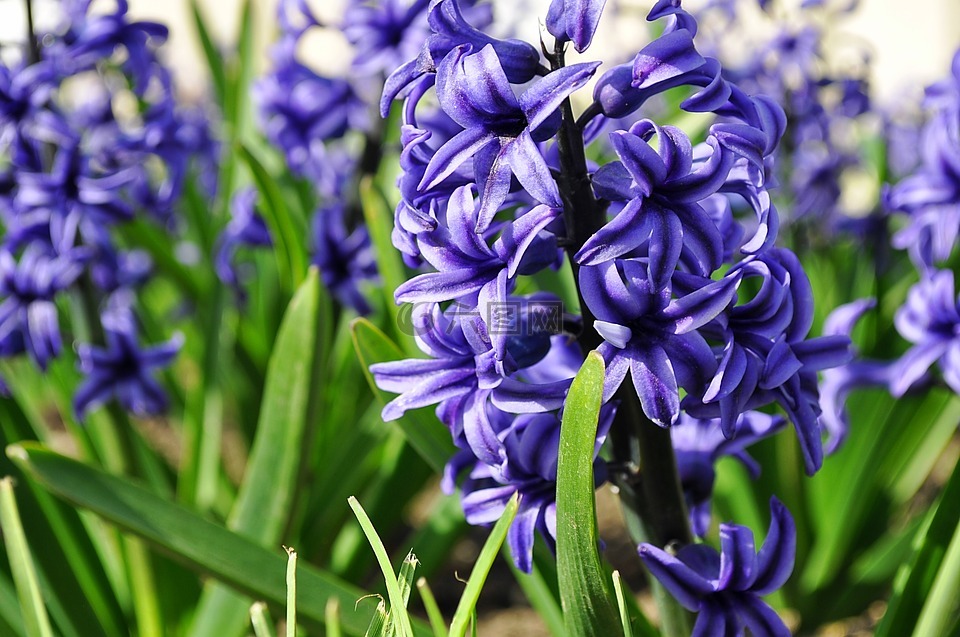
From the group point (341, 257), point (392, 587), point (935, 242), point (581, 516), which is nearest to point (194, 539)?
point (392, 587)

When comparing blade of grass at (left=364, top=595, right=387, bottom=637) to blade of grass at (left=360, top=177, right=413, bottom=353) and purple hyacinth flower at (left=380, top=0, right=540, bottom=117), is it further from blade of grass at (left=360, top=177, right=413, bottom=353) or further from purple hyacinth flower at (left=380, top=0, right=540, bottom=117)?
blade of grass at (left=360, top=177, right=413, bottom=353)

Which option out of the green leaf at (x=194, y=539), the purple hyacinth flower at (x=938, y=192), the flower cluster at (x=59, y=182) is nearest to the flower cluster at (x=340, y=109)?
the flower cluster at (x=59, y=182)

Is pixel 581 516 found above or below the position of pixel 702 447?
above

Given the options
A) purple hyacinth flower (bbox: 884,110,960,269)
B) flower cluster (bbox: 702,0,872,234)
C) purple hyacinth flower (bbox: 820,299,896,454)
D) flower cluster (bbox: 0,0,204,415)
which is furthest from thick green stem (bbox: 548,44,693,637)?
flower cluster (bbox: 702,0,872,234)

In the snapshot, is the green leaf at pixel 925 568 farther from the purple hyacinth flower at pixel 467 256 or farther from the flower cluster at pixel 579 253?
the purple hyacinth flower at pixel 467 256

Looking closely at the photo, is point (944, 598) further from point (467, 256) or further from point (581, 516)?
point (467, 256)

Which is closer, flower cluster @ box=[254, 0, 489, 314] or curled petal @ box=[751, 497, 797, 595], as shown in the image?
curled petal @ box=[751, 497, 797, 595]
